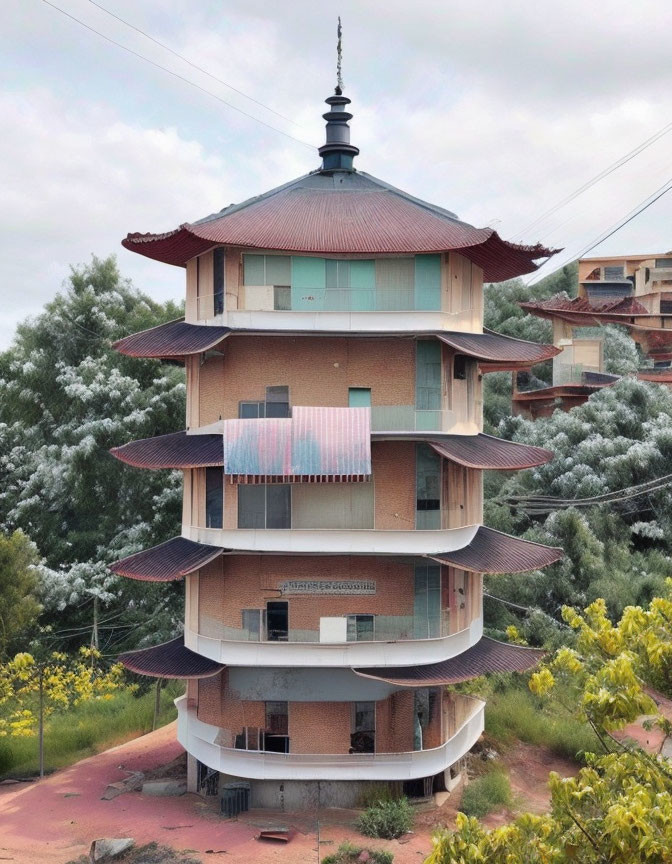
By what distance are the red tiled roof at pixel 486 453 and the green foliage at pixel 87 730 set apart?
51.9 feet

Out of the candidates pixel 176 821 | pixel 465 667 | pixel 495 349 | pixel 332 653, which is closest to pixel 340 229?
pixel 495 349

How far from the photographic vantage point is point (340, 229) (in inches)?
1155

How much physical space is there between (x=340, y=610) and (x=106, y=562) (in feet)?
66.4

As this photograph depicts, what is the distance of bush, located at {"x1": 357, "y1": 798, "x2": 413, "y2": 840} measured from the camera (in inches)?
1050

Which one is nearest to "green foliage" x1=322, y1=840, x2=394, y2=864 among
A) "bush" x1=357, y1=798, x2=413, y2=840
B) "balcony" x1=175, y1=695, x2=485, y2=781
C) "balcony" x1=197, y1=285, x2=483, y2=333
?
"bush" x1=357, y1=798, x2=413, y2=840

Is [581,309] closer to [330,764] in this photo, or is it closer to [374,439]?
[374,439]

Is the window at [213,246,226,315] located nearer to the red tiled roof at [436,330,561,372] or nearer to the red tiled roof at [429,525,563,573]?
the red tiled roof at [436,330,561,372]

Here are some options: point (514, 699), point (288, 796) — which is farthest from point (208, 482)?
point (514, 699)

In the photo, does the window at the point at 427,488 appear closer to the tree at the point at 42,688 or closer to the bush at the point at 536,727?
the bush at the point at 536,727

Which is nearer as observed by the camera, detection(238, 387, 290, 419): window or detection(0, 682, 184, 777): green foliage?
detection(238, 387, 290, 419): window

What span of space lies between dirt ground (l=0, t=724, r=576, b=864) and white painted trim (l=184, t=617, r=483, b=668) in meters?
3.88

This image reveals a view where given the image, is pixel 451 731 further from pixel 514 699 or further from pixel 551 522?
pixel 551 522

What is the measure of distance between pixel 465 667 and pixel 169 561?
860cm

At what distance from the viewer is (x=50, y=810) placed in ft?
96.7
